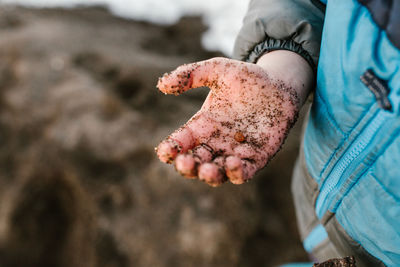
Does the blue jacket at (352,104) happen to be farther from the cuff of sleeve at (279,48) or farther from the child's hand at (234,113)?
the child's hand at (234,113)

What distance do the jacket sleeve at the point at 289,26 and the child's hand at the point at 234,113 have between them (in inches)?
5.2

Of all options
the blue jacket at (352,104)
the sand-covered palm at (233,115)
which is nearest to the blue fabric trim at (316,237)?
the blue jacket at (352,104)

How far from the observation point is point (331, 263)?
2.33ft

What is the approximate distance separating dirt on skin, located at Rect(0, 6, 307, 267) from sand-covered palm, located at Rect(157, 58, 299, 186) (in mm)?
1160

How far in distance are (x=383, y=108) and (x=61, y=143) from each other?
197 centimetres

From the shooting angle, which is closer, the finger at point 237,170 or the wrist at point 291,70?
the finger at point 237,170

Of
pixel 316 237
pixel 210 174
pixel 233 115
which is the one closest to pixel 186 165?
pixel 210 174

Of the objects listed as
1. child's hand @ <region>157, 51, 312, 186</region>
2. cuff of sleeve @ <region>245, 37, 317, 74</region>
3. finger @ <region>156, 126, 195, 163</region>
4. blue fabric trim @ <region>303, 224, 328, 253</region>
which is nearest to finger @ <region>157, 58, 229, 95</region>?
child's hand @ <region>157, 51, 312, 186</region>

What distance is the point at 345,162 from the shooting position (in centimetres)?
77

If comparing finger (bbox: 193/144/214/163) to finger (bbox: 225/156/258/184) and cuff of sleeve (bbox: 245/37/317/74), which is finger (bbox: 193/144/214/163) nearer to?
finger (bbox: 225/156/258/184)

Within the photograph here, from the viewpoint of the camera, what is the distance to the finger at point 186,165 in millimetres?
603

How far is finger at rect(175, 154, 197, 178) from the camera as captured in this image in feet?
1.98

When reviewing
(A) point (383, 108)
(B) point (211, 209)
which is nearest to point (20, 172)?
(B) point (211, 209)

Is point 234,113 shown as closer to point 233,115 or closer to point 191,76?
point 233,115
